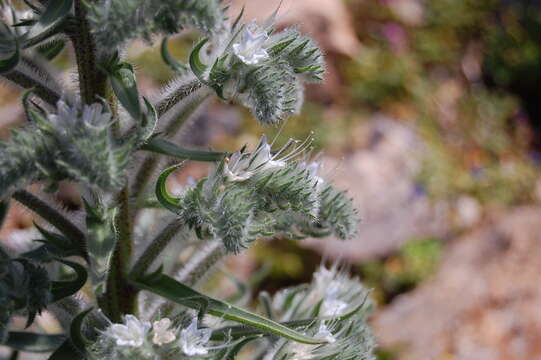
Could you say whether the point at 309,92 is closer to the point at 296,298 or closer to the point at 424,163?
the point at 424,163

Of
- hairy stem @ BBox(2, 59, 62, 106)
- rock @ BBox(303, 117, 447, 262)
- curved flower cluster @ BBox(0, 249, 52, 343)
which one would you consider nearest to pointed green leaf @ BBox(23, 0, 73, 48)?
hairy stem @ BBox(2, 59, 62, 106)

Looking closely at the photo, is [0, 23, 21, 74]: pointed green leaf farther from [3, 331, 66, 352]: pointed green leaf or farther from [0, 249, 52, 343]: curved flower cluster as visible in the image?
[3, 331, 66, 352]: pointed green leaf

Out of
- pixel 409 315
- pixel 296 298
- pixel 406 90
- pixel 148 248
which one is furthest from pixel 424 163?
pixel 148 248

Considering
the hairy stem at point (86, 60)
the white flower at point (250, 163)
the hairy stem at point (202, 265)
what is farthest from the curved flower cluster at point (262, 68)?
the hairy stem at point (202, 265)

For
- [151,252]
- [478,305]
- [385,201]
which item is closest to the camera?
[151,252]

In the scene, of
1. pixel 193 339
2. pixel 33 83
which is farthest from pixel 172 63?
pixel 193 339

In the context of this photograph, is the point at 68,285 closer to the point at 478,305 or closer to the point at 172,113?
the point at 172,113
